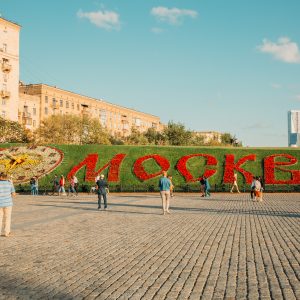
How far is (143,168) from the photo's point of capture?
4181 cm

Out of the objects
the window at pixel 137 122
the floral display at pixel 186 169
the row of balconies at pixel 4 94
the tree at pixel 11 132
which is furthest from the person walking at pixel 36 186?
the window at pixel 137 122

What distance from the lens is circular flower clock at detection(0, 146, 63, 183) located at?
139 ft

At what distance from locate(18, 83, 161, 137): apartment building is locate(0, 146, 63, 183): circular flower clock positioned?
98.9 feet

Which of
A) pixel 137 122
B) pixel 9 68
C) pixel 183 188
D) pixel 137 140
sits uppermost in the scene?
pixel 9 68

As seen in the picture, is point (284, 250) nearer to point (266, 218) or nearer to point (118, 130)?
point (266, 218)

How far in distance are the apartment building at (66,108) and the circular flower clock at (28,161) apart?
30.2m

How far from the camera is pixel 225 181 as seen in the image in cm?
4119

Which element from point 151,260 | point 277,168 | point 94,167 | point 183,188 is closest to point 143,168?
point 183,188

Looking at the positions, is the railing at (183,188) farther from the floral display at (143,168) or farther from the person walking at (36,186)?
the person walking at (36,186)

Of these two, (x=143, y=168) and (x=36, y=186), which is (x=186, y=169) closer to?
(x=143, y=168)

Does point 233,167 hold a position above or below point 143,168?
above

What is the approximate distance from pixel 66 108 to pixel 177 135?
27.1 meters

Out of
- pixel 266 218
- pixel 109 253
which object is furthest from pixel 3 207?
pixel 266 218

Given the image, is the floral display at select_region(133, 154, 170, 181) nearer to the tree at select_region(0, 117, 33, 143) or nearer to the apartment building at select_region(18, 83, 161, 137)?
the tree at select_region(0, 117, 33, 143)
